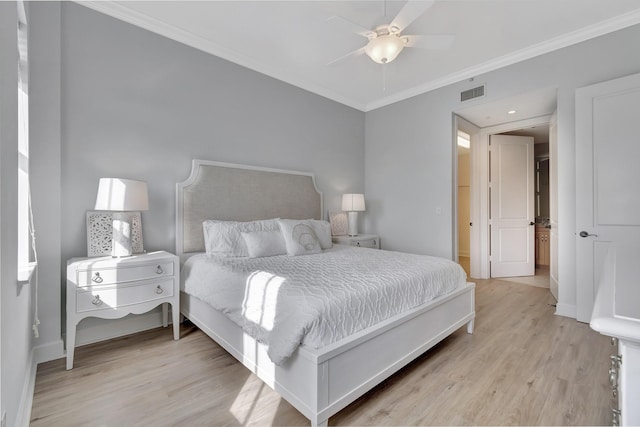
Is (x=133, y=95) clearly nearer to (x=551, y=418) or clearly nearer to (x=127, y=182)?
(x=127, y=182)

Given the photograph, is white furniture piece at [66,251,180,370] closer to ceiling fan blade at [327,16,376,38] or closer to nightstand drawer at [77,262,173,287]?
nightstand drawer at [77,262,173,287]

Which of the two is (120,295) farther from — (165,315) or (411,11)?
(411,11)

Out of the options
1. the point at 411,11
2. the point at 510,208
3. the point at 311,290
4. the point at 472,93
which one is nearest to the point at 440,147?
the point at 472,93

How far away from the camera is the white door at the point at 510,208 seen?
15.8ft

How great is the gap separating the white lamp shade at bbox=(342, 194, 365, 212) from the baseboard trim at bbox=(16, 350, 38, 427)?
11.4 ft

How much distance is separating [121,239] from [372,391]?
2.18 meters

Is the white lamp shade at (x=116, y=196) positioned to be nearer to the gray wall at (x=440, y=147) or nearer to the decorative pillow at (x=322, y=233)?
the decorative pillow at (x=322, y=233)

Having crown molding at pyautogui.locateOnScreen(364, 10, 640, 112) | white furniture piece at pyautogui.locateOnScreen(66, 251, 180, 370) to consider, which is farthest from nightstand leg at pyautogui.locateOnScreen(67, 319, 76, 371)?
crown molding at pyautogui.locateOnScreen(364, 10, 640, 112)

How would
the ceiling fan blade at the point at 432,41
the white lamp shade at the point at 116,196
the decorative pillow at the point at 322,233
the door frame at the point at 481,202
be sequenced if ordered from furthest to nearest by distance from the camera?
the door frame at the point at 481,202, the decorative pillow at the point at 322,233, the ceiling fan blade at the point at 432,41, the white lamp shade at the point at 116,196

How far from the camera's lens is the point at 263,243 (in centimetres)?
279

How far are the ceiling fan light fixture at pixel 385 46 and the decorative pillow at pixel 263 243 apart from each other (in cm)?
188

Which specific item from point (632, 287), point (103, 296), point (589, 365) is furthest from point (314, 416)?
point (589, 365)

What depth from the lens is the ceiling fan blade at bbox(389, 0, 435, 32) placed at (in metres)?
1.92

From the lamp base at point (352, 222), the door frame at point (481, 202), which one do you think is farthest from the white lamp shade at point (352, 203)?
the door frame at point (481, 202)
